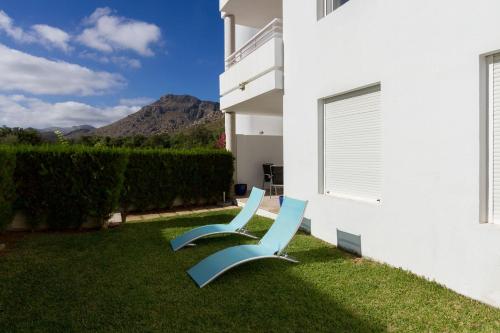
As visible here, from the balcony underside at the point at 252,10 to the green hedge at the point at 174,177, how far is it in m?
6.27

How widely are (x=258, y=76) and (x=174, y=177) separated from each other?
18.2 feet

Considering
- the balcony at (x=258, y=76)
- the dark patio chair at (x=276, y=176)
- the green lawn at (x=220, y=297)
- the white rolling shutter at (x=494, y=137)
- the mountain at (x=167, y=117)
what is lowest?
the green lawn at (x=220, y=297)

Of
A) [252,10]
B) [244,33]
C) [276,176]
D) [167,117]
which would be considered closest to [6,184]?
[276,176]

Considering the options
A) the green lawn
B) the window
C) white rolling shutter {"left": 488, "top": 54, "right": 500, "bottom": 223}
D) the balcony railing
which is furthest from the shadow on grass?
the balcony railing

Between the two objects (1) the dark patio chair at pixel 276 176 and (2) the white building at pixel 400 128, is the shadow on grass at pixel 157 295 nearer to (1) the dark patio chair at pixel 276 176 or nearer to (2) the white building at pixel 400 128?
(2) the white building at pixel 400 128

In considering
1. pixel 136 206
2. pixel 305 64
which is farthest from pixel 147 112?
pixel 305 64

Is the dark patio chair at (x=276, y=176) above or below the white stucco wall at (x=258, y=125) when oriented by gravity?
below

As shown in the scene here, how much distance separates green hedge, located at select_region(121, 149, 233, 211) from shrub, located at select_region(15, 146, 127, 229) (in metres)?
2.77

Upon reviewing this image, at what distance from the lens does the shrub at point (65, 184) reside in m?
9.50

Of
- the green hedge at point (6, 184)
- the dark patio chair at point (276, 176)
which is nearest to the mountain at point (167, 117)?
the dark patio chair at point (276, 176)

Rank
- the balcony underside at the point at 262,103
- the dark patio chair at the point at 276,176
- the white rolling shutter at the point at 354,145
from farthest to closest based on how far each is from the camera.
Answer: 1. the dark patio chair at the point at 276,176
2. the balcony underside at the point at 262,103
3. the white rolling shutter at the point at 354,145

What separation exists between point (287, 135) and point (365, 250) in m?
4.18

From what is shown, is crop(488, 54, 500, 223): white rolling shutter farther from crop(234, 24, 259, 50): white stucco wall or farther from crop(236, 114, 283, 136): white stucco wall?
crop(234, 24, 259, 50): white stucco wall

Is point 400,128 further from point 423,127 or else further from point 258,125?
point 258,125
